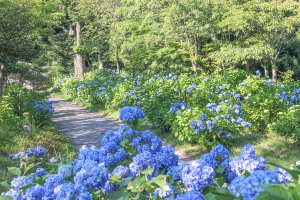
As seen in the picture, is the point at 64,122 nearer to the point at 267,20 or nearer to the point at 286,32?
the point at 267,20

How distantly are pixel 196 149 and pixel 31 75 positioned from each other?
4.52 meters

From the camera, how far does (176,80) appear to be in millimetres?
10688

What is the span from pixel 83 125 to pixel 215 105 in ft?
13.4

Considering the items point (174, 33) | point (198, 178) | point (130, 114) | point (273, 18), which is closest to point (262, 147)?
point (130, 114)

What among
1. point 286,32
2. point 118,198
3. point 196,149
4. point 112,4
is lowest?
point 196,149

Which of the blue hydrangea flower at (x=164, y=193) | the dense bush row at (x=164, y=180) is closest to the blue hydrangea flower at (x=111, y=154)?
the dense bush row at (x=164, y=180)

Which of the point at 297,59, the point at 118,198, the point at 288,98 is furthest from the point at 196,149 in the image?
the point at 297,59

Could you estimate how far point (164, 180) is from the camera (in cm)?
168

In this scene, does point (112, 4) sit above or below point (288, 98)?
above

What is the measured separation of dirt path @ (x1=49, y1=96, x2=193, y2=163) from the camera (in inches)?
313

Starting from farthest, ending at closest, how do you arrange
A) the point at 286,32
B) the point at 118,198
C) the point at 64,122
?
the point at 286,32, the point at 64,122, the point at 118,198

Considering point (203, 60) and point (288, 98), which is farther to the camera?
point (203, 60)

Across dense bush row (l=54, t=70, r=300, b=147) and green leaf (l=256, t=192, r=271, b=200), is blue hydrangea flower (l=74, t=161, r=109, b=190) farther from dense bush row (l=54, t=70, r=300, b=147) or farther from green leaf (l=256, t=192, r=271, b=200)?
dense bush row (l=54, t=70, r=300, b=147)

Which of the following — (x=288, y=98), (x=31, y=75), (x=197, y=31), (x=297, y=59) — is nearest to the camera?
(x=288, y=98)
